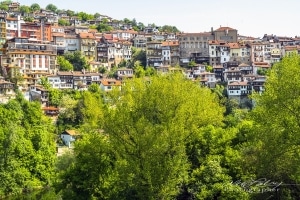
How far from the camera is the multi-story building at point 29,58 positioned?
5138 cm

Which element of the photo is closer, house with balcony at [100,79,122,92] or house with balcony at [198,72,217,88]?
house with balcony at [100,79,122,92]

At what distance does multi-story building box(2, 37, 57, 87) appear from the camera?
51375 millimetres

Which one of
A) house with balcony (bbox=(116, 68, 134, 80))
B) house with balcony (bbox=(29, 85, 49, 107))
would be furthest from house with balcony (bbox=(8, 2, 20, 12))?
house with balcony (bbox=(29, 85, 49, 107))

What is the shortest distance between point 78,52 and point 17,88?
14858 mm

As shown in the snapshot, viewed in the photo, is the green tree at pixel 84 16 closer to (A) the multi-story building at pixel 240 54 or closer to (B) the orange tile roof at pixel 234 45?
(B) the orange tile roof at pixel 234 45

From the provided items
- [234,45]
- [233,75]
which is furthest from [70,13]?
[233,75]

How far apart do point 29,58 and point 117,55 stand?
15135 mm

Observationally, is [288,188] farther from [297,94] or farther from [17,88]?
[17,88]

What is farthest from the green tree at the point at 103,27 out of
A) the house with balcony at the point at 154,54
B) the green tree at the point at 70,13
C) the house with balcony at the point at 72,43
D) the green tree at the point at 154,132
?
the green tree at the point at 154,132

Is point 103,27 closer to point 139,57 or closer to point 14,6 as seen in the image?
point 14,6

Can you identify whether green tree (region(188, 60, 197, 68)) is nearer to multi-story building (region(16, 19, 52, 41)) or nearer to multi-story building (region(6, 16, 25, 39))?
multi-story building (region(16, 19, 52, 41))

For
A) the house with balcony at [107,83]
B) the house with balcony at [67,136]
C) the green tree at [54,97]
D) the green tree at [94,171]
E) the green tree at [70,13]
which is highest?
the green tree at [70,13]

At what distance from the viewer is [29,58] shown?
53.9 metres

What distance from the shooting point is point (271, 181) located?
1495 centimetres
